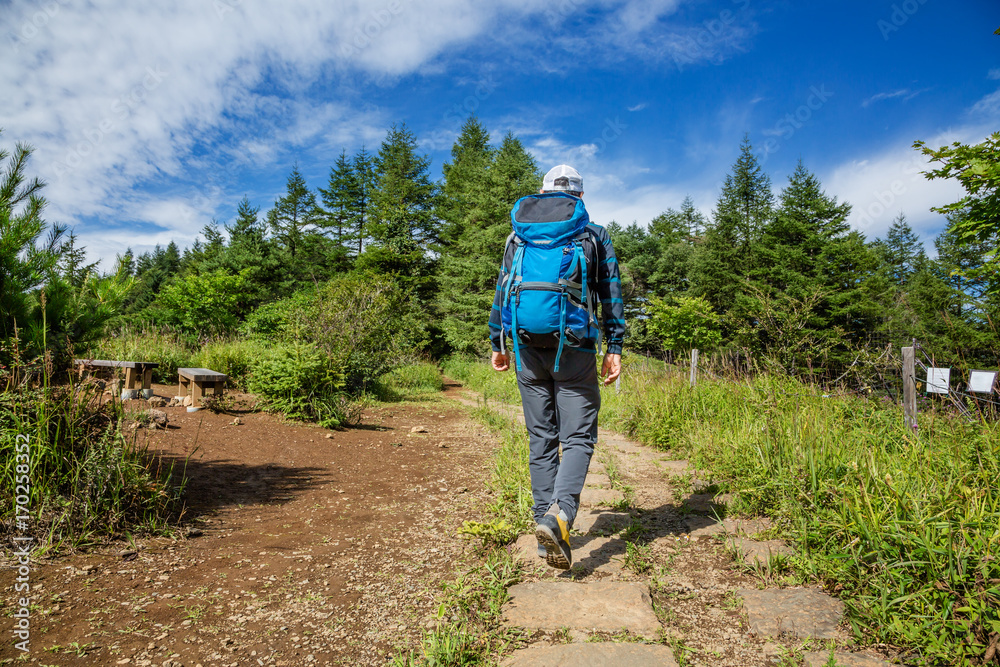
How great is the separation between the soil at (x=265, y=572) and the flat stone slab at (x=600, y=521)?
656 millimetres

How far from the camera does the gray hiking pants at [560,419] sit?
222 centimetres

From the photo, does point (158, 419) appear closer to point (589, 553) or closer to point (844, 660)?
point (589, 553)

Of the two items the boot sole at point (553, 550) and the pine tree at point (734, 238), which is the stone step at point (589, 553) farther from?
the pine tree at point (734, 238)

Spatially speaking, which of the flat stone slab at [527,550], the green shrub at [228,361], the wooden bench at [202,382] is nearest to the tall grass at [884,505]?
the flat stone slab at [527,550]

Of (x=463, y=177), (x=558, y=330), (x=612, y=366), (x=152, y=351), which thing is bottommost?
(x=152, y=351)

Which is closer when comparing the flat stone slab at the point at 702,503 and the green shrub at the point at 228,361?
the flat stone slab at the point at 702,503

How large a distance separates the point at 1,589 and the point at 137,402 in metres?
3.60

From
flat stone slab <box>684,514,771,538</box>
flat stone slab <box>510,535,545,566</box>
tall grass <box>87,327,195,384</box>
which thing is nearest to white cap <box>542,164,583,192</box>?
flat stone slab <box>510,535,545,566</box>

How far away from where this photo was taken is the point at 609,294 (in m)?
2.35

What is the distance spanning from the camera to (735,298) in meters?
29.4

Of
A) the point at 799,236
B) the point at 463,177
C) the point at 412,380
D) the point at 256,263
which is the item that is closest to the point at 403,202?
the point at 463,177

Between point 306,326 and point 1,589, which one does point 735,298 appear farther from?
point 1,589

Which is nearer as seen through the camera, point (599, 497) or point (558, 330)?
point (558, 330)

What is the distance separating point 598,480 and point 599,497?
1.57 feet
